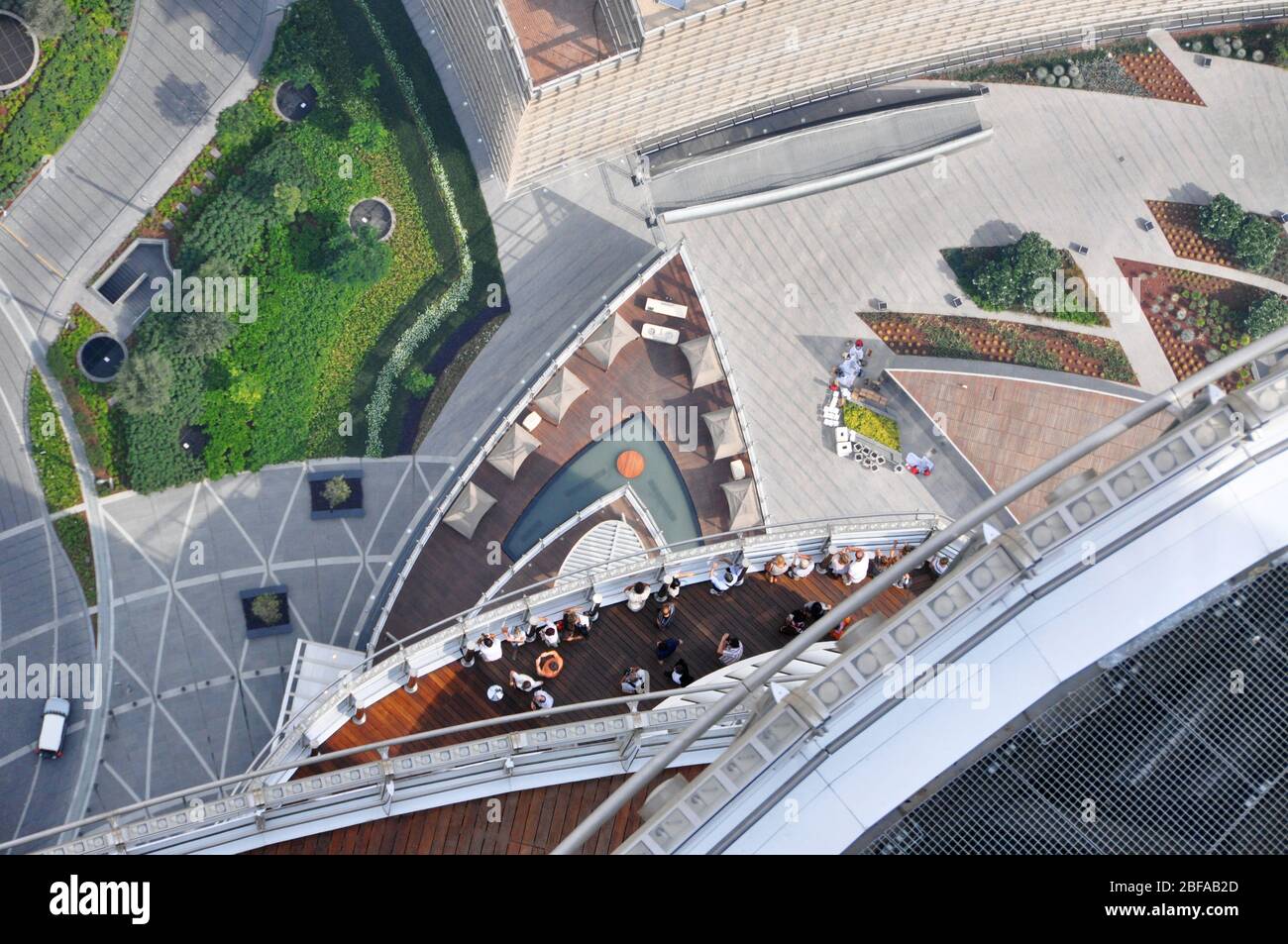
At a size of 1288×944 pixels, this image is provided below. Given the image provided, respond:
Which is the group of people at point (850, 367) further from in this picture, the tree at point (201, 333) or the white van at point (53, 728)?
the white van at point (53, 728)


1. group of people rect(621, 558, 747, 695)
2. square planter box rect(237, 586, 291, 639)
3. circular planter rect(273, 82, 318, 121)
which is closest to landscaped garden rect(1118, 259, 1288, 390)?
group of people rect(621, 558, 747, 695)

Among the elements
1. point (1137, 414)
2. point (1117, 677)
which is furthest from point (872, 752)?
point (1137, 414)

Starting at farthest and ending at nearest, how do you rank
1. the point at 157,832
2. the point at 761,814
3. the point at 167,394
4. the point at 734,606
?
the point at 167,394, the point at 734,606, the point at 157,832, the point at 761,814

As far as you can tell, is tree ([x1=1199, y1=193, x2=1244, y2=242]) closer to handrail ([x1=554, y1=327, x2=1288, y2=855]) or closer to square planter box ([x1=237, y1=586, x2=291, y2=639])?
handrail ([x1=554, y1=327, x2=1288, y2=855])

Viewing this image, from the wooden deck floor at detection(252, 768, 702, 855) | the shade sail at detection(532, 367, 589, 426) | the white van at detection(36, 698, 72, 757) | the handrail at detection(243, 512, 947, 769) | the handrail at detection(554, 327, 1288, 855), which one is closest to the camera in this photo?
the handrail at detection(554, 327, 1288, 855)

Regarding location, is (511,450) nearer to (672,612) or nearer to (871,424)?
(672,612)

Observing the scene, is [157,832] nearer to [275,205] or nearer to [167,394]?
[167,394]
